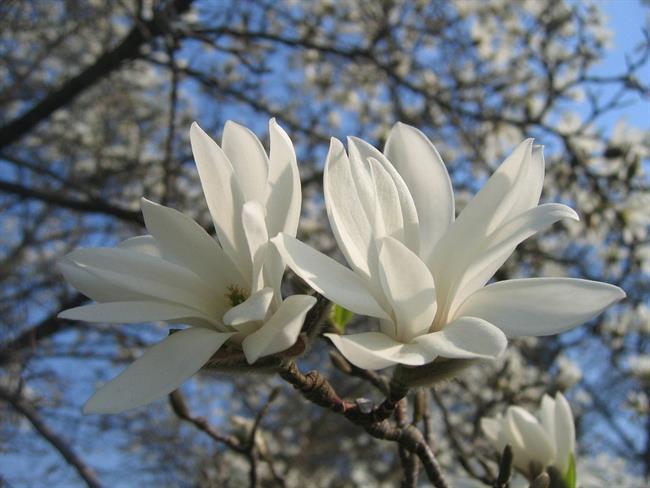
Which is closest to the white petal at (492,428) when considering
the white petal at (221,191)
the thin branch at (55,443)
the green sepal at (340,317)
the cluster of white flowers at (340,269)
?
the green sepal at (340,317)

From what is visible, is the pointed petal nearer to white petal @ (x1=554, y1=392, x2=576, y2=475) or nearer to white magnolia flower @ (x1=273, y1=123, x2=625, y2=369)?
white magnolia flower @ (x1=273, y1=123, x2=625, y2=369)

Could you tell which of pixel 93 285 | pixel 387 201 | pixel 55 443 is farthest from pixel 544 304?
pixel 55 443

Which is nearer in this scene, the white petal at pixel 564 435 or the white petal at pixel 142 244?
the white petal at pixel 142 244

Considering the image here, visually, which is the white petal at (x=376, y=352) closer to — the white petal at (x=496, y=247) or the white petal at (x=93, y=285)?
the white petal at (x=496, y=247)

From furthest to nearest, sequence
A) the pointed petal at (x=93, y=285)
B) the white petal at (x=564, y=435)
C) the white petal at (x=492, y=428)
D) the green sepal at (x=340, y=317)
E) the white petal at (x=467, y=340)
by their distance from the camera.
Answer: the white petal at (x=492, y=428), the white petal at (x=564, y=435), the green sepal at (x=340, y=317), the pointed petal at (x=93, y=285), the white petal at (x=467, y=340)

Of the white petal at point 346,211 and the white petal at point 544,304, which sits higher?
the white petal at point 346,211

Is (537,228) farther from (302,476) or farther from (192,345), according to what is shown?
(302,476)
